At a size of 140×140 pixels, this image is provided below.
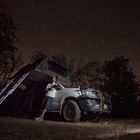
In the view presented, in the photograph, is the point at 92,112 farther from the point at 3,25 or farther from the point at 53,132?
the point at 3,25

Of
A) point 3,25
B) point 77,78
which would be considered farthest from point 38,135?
point 77,78

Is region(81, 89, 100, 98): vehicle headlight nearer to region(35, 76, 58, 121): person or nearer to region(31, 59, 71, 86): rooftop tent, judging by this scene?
region(31, 59, 71, 86): rooftop tent

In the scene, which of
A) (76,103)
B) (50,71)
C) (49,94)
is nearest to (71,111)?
Answer: (76,103)

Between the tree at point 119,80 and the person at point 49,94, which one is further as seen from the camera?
the tree at point 119,80

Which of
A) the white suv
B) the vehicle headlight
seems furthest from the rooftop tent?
the vehicle headlight

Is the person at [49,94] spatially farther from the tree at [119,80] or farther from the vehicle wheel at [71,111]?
the tree at [119,80]

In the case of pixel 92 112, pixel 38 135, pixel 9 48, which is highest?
pixel 9 48

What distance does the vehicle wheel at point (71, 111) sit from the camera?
16864mm

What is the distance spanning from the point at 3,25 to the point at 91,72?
23.8 meters

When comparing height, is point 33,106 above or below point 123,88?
below

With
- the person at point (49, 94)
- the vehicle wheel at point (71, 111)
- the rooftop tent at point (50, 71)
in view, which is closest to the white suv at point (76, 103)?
the vehicle wheel at point (71, 111)

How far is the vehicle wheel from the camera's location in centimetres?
1686

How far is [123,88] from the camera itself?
49719 mm

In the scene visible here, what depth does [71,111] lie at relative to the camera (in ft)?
55.7
